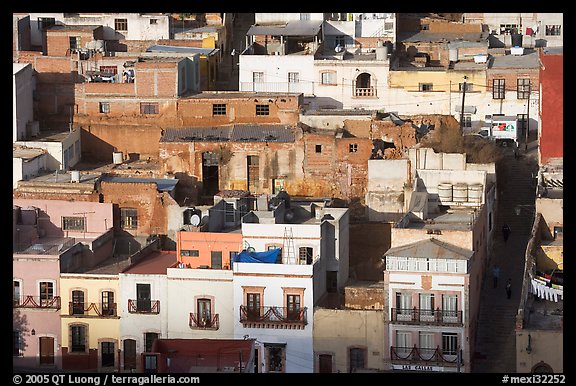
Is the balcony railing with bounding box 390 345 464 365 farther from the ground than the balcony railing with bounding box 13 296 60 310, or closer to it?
closer to it

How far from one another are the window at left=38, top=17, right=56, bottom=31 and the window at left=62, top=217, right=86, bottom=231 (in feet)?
42.6

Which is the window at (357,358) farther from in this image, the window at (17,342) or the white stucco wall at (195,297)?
the window at (17,342)

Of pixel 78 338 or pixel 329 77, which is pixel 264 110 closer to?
pixel 329 77

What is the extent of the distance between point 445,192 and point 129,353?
10893 mm

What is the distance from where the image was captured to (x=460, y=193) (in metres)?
68.6

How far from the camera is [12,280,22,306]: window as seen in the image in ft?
217

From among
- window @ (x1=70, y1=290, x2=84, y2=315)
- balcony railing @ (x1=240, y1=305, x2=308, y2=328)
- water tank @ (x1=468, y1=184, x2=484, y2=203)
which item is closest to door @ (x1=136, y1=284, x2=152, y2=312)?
window @ (x1=70, y1=290, x2=84, y2=315)

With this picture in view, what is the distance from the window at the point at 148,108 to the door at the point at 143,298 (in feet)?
39.1

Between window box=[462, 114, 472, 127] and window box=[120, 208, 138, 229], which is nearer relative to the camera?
window box=[120, 208, 138, 229]

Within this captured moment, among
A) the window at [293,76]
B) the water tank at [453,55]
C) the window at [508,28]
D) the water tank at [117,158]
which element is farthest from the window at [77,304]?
the window at [508,28]

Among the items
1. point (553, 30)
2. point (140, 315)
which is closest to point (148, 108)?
point (140, 315)

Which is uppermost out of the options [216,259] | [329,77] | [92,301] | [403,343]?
[329,77]

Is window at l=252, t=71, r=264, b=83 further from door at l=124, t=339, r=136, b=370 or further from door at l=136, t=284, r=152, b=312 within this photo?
door at l=124, t=339, r=136, b=370

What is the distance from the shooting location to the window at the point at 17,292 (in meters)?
66.2
